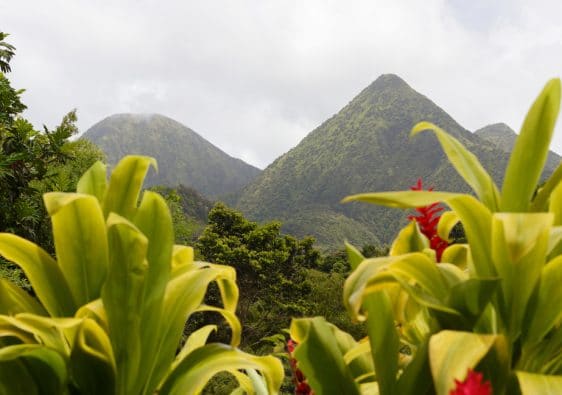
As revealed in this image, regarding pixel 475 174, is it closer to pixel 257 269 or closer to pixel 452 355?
pixel 452 355

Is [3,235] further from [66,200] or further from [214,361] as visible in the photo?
[214,361]

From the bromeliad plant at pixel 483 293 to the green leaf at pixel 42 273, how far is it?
554mm

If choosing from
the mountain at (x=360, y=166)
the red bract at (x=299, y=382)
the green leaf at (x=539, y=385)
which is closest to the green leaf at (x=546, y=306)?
the green leaf at (x=539, y=385)

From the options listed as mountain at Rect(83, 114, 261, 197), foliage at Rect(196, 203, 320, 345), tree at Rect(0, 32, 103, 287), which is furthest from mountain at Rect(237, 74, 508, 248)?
tree at Rect(0, 32, 103, 287)

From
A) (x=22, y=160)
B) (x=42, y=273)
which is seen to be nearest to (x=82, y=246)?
(x=42, y=273)

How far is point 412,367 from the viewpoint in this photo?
0.88 metres

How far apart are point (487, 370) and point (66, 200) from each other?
0.84 metres

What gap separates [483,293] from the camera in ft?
2.56

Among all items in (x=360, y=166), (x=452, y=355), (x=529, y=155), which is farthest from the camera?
(x=360, y=166)

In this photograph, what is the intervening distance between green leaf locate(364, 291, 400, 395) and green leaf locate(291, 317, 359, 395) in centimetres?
6

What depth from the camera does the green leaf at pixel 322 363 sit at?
918mm

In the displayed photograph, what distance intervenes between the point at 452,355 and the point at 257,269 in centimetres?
2063

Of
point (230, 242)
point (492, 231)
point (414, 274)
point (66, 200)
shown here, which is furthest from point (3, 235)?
point (230, 242)

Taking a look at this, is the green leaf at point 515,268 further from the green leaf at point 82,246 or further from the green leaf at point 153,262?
the green leaf at point 82,246
